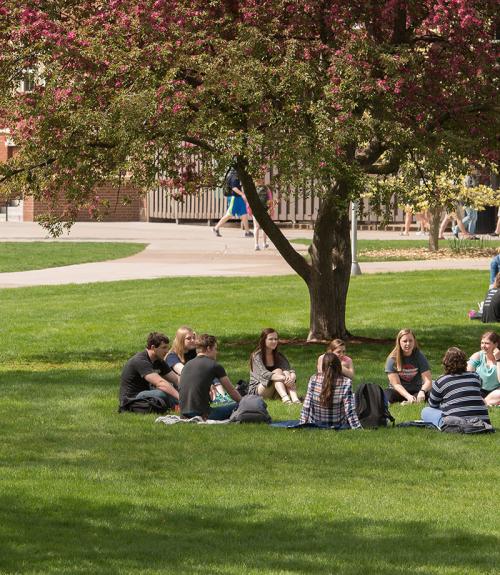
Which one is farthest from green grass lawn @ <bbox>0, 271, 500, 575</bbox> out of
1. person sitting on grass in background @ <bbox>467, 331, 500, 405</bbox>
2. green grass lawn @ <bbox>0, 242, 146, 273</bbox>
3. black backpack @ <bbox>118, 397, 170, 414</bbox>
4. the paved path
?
green grass lawn @ <bbox>0, 242, 146, 273</bbox>

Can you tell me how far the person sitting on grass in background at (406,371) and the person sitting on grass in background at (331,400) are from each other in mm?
2110

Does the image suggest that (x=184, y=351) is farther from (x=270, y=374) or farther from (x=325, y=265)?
(x=325, y=265)

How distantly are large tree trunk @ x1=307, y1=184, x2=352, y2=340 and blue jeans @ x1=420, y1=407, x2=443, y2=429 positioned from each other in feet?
24.6

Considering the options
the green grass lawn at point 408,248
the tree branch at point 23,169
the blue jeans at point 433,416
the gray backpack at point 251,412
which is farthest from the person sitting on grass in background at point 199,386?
the green grass lawn at point 408,248

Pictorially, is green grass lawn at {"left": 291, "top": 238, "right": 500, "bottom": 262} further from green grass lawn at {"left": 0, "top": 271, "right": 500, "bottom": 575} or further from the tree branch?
the tree branch

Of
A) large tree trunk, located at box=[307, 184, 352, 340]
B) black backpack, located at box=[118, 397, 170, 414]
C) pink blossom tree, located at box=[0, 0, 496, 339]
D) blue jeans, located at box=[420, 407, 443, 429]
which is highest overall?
pink blossom tree, located at box=[0, 0, 496, 339]

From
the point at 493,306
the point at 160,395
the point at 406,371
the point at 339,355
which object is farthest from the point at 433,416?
the point at 493,306

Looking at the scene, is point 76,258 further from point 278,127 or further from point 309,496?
point 309,496

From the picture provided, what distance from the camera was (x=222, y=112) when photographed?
19281 millimetres

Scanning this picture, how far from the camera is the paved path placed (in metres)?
31.8

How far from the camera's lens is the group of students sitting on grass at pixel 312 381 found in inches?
570

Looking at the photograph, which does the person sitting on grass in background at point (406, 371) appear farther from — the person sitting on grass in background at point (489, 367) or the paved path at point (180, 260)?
the paved path at point (180, 260)

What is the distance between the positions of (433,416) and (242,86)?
5.59m

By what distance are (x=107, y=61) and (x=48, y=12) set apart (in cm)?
140
